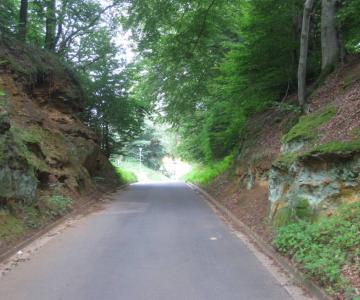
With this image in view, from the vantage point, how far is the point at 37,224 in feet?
35.4

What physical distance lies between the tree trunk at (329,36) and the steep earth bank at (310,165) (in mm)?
636

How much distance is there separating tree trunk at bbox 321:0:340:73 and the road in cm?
660

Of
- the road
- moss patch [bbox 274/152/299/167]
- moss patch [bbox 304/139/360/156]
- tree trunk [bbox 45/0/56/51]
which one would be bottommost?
the road

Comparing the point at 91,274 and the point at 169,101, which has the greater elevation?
the point at 169,101

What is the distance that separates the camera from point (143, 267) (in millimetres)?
7504

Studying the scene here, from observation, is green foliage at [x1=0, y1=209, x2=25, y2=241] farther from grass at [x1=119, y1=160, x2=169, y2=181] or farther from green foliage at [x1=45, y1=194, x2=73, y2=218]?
grass at [x1=119, y1=160, x2=169, y2=181]

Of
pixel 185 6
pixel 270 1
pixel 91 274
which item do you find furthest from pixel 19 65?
pixel 91 274

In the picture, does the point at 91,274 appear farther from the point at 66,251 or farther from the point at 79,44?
the point at 79,44

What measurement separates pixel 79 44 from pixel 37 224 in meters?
19.7

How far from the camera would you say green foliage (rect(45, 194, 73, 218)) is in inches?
495

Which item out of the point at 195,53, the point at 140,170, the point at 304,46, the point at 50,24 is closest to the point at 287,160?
the point at 304,46

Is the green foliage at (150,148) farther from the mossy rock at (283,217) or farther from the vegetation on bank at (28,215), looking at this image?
the mossy rock at (283,217)

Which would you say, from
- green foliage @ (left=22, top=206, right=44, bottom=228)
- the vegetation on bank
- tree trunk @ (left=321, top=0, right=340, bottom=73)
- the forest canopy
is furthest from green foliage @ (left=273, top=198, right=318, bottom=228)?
tree trunk @ (left=321, top=0, right=340, bottom=73)

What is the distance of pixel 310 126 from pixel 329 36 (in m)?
4.73
